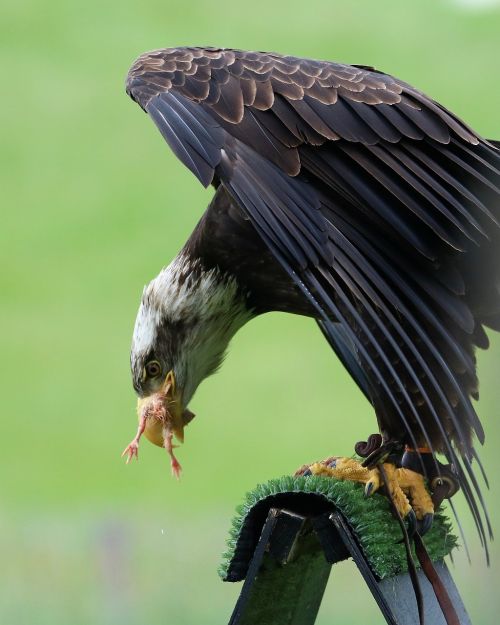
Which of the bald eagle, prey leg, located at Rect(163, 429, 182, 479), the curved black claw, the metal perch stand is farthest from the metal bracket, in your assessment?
prey leg, located at Rect(163, 429, 182, 479)

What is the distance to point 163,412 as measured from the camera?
2.92 meters

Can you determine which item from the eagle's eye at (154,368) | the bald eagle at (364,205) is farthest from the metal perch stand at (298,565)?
the eagle's eye at (154,368)

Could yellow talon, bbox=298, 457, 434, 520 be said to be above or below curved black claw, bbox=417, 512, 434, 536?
above

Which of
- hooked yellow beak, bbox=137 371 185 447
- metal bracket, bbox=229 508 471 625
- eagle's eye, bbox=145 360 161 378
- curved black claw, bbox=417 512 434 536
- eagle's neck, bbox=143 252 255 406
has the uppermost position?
eagle's neck, bbox=143 252 255 406

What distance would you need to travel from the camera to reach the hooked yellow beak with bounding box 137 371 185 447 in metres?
2.91

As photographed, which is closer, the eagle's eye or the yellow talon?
the yellow talon

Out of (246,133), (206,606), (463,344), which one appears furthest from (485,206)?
(206,606)

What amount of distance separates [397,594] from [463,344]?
25.6 inches

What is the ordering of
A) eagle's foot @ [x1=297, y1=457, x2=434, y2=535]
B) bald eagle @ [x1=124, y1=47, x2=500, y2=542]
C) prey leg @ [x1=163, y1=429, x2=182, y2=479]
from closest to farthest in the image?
1. bald eagle @ [x1=124, y1=47, x2=500, y2=542]
2. eagle's foot @ [x1=297, y1=457, x2=434, y2=535]
3. prey leg @ [x1=163, y1=429, x2=182, y2=479]

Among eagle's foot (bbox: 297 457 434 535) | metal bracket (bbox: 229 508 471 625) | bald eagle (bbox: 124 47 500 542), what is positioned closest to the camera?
metal bracket (bbox: 229 508 471 625)

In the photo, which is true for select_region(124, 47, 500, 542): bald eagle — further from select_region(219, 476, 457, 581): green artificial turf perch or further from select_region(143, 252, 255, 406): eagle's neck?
select_region(219, 476, 457, 581): green artificial turf perch

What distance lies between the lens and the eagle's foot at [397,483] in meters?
2.49

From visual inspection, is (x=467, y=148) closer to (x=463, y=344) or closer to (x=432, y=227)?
(x=432, y=227)

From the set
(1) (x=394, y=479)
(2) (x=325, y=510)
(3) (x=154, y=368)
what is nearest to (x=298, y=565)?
(2) (x=325, y=510)
